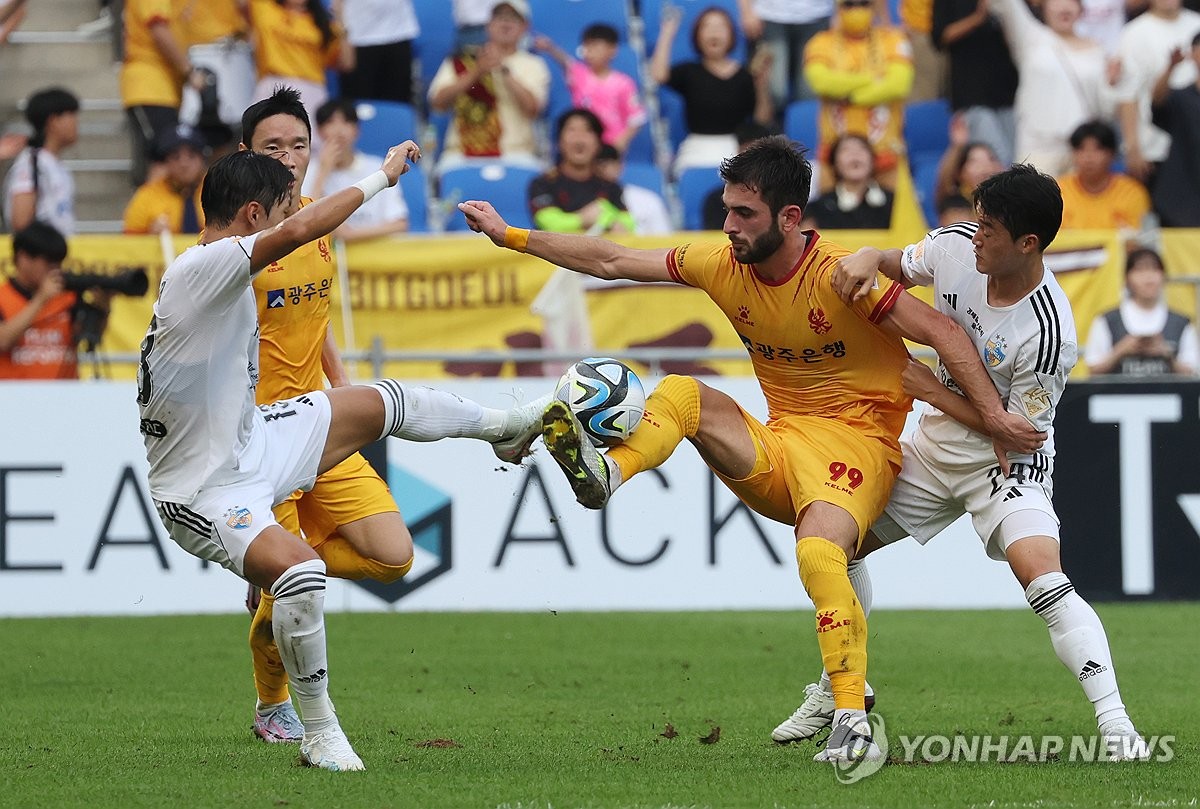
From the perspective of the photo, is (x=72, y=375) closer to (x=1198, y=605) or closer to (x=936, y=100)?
(x=1198, y=605)

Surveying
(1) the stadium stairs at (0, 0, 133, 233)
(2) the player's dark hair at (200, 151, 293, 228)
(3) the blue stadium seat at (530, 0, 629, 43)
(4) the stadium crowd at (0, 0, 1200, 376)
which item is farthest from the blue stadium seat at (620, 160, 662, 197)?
(2) the player's dark hair at (200, 151, 293, 228)

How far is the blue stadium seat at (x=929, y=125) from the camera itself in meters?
17.4

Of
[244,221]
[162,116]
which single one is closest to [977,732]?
[244,221]

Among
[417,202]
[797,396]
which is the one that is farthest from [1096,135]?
[797,396]

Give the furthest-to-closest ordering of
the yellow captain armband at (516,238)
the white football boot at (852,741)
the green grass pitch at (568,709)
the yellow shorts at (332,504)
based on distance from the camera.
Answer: the yellow shorts at (332,504)
the yellow captain armband at (516,238)
the white football boot at (852,741)
the green grass pitch at (568,709)

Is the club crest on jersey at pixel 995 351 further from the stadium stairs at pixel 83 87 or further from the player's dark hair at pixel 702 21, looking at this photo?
the stadium stairs at pixel 83 87

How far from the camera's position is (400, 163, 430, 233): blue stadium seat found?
49.1ft

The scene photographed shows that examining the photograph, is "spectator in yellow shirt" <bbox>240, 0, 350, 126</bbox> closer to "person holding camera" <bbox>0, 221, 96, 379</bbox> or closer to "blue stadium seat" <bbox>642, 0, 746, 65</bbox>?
"person holding camera" <bbox>0, 221, 96, 379</bbox>

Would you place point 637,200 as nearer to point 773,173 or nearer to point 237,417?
point 773,173

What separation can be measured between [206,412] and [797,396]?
2514mm

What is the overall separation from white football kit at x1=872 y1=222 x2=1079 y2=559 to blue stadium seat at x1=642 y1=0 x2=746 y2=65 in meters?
9.83

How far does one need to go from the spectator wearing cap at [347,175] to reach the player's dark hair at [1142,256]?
5440 millimetres

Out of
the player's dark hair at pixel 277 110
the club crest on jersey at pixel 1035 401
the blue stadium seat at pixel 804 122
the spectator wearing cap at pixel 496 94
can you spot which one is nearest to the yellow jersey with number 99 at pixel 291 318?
the player's dark hair at pixel 277 110

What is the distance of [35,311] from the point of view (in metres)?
12.3
